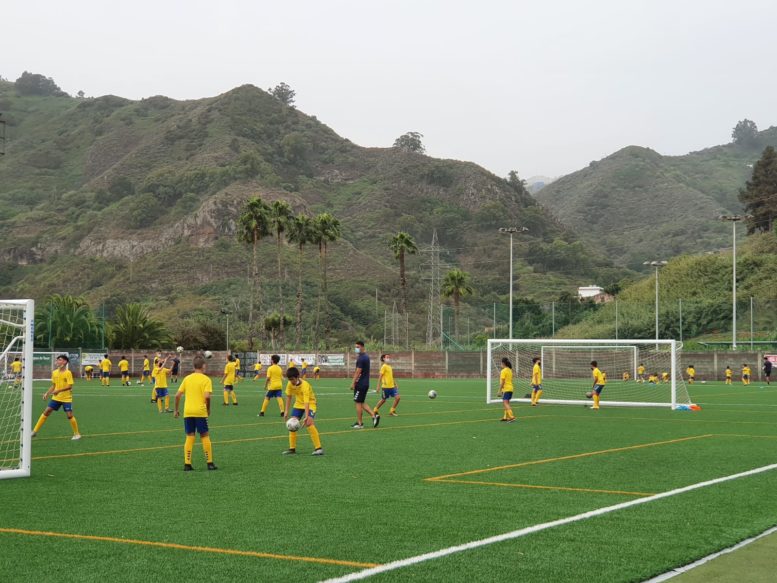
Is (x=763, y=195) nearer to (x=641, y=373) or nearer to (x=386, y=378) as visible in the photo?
(x=641, y=373)

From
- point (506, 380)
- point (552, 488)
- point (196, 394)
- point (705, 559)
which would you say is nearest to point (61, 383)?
point (196, 394)

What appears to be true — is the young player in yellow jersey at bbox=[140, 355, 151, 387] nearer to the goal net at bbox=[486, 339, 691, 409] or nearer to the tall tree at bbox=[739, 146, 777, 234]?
the goal net at bbox=[486, 339, 691, 409]

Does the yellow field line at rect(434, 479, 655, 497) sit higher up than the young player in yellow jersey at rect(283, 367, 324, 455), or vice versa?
the young player in yellow jersey at rect(283, 367, 324, 455)

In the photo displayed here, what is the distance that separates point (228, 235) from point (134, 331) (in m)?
65.4

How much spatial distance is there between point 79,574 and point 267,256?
128 m

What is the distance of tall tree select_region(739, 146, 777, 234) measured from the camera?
423 feet

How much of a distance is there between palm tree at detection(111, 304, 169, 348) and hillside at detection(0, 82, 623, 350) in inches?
1166

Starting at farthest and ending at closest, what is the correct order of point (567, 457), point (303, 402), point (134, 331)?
point (134, 331)
point (567, 457)
point (303, 402)

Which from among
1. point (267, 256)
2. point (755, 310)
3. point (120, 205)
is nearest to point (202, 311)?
point (267, 256)

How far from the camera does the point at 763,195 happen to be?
129875mm

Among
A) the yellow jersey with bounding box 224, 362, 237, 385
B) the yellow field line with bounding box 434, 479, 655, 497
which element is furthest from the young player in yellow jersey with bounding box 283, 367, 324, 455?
the yellow jersey with bounding box 224, 362, 237, 385

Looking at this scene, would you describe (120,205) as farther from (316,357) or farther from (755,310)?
(755,310)

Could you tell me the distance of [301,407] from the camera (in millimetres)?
16953

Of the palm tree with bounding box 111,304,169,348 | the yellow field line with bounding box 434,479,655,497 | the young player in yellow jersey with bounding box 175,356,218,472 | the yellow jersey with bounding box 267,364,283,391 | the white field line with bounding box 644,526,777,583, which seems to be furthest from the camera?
the palm tree with bounding box 111,304,169,348
